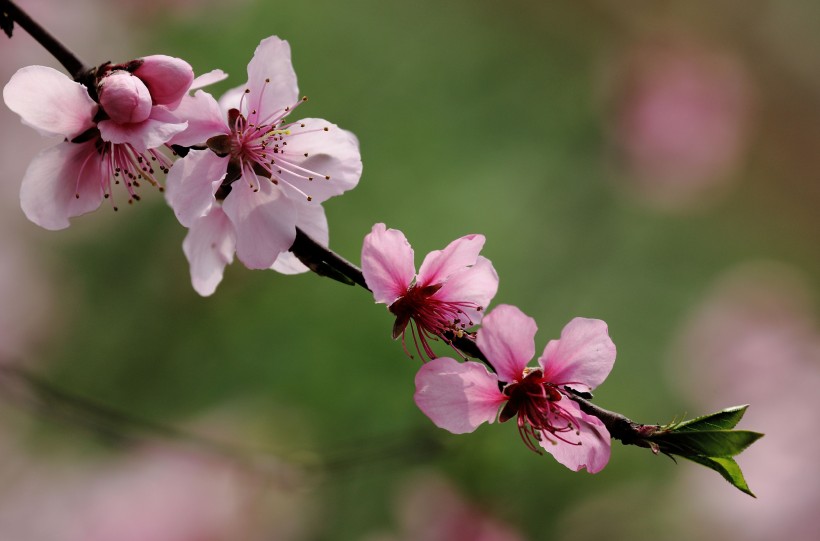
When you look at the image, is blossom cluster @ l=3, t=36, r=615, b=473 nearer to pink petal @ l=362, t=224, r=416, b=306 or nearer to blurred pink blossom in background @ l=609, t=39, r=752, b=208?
pink petal @ l=362, t=224, r=416, b=306

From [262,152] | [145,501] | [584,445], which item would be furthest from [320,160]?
[145,501]

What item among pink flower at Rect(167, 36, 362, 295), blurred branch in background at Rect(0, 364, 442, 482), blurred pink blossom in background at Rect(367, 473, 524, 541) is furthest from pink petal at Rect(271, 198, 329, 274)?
blurred pink blossom in background at Rect(367, 473, 524, 541)

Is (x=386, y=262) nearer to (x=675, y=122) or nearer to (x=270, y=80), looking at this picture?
(x=270, y=80)

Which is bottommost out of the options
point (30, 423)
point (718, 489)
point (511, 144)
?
point (30, 423)

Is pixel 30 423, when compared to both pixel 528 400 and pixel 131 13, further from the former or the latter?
pixel 528 400

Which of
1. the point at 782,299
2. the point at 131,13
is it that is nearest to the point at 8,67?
the point at 131,13

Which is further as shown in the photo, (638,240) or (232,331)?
(638,240)

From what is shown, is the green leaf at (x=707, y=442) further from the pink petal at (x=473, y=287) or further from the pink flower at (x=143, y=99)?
the pink flower at (x=143, y=99)

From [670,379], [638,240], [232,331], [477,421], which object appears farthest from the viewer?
[638,240]
